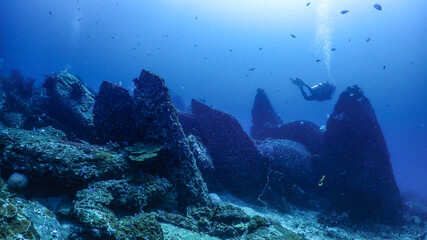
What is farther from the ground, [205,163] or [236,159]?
[236,159]

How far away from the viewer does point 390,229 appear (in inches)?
391

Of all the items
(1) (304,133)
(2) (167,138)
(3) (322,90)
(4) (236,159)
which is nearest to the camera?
(2) (167,138)

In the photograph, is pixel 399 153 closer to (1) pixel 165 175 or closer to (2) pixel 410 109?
(2) pixel 410 109

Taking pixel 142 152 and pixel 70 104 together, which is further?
pixel 70 104

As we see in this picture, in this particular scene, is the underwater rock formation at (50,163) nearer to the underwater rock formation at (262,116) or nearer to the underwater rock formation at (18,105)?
the underwater rock formation at (18,105)

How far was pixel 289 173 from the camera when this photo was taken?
463 inches

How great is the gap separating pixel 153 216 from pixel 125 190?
0.96 m

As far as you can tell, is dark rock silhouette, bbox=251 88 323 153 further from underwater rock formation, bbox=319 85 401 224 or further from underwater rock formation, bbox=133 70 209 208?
underwater rock formation, bbox=133 70 209 208

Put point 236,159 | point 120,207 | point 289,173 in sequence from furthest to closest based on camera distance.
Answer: point 289,173, point 236,159, point 120,207

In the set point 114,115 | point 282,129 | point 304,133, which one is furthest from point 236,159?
point 282,129

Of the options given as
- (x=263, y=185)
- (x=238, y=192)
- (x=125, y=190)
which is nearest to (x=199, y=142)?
(x=238, y=192)

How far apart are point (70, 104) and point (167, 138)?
5.77 meters

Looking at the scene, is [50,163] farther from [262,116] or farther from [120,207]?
[262,116]

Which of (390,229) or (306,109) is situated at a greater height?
(306,109)
